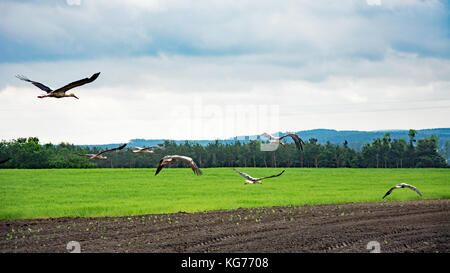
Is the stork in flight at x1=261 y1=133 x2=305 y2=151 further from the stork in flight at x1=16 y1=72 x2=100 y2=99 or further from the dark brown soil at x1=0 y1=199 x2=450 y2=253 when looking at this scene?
the stork in flight at x1=16 y1=72 x2=100 y2=99

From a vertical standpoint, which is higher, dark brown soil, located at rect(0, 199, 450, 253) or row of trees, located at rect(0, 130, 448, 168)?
row of trees, located at rect(0, 130, 448, 168)

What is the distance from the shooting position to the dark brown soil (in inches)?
458

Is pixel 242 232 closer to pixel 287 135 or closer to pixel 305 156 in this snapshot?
pixel 287 135

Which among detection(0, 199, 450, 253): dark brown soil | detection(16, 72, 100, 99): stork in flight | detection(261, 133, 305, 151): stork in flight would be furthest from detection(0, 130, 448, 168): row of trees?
detection(16, 72, 100, 99): stork in flight

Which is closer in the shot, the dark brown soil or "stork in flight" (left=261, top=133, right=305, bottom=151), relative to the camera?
the dark brown soil

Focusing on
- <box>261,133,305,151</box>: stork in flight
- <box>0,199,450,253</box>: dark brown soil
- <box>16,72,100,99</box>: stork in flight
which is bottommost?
<box>0,199,450,253</box>: dark brown soil

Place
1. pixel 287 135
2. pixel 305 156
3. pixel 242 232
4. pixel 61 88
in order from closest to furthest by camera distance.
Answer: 1. pixel 61 88
2. pixel 287 135
3. pixel 242 232
4. pixel 305 156

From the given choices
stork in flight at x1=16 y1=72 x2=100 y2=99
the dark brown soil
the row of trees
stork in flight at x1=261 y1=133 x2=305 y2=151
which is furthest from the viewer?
the row of trees

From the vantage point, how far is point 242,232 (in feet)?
44.4

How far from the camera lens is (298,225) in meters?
14.9

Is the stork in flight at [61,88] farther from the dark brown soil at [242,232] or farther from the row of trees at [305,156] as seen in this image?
the row of trees at [305,156]

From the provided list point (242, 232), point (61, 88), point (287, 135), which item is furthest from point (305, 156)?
point (61, 88)
